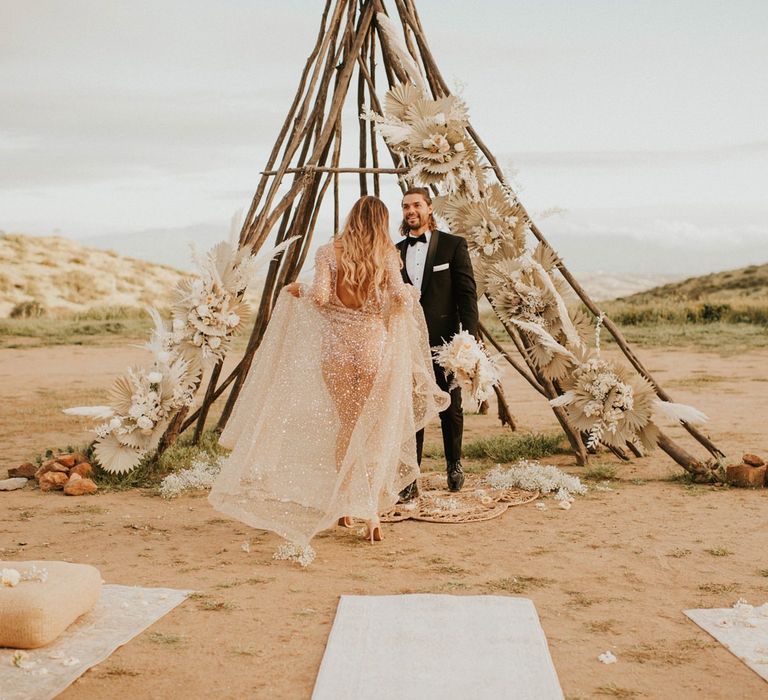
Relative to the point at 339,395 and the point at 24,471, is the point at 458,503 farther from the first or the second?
the point at 24,471

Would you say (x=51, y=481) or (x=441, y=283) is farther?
(x=51, y=481)

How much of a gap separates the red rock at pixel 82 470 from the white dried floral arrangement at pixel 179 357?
0.19 meters

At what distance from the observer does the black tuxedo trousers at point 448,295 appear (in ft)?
17.5

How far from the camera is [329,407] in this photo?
469 centimetres

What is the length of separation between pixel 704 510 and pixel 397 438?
1.91 metres

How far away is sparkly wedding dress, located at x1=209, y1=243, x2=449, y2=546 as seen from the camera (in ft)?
14.7

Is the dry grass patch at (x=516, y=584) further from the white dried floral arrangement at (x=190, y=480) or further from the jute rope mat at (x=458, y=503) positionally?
the white dried floral arrangement at (x=190, y=480)

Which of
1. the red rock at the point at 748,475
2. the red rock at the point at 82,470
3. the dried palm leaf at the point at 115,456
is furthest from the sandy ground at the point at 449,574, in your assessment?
the red rock at the point at 82,470

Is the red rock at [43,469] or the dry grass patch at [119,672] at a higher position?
the red rock at [43,469]

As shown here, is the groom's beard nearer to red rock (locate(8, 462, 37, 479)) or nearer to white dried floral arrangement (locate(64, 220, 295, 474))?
white dried floral arrangement (locate(64, 220, 295, 474))

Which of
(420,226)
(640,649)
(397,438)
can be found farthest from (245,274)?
(640,649)

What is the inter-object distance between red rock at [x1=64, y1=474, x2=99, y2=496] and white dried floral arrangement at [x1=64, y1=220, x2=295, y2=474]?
140 mm

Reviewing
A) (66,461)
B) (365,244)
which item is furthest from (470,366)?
(66,461)

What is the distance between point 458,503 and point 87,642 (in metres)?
2.56
